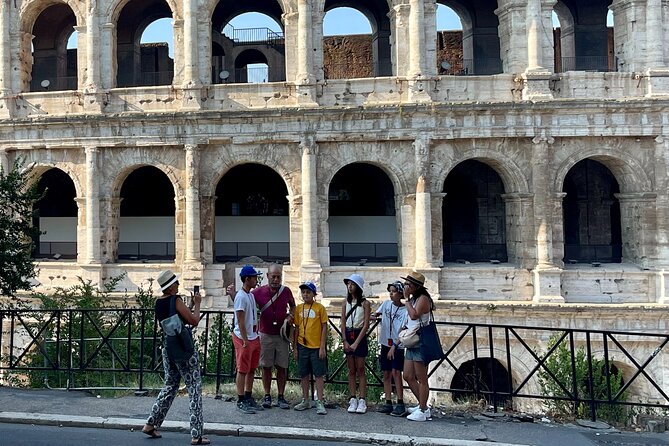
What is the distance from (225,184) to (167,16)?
567 centimetres

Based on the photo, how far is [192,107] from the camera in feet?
49.8

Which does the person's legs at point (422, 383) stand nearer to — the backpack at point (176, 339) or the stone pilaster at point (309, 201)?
the backpack at point (176, 339)

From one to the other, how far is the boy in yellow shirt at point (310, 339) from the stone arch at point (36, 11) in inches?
520

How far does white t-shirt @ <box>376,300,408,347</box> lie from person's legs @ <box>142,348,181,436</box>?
2411 millimetres

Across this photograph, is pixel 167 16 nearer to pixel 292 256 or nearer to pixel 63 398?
pixel 292 256

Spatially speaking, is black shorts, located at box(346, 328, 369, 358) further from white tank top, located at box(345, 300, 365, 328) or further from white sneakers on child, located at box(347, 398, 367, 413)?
white sneakers on child, located at box(347, 398, 367, 413)

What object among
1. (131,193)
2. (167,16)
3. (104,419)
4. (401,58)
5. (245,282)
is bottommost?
(104,419)

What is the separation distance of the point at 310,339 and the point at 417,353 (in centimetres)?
125

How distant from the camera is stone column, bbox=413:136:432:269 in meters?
14.8

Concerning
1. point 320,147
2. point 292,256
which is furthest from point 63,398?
point 320,147

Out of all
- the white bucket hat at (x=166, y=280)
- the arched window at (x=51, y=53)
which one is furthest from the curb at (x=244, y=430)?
the arched window at (x=51, y=53)

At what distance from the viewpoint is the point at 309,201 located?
48.8 feet

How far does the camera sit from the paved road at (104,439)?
18.9 feet

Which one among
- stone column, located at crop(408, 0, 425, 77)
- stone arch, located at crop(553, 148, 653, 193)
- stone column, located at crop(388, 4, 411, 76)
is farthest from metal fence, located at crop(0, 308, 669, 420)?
stone column, located at crop(388, 4, 411, 76)
